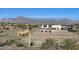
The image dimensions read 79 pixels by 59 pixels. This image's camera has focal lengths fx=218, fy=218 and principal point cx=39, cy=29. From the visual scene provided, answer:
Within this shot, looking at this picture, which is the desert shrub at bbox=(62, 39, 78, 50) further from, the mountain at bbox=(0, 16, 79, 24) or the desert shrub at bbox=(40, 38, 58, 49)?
the mountain at bbox=(0, 16, 79, 24)

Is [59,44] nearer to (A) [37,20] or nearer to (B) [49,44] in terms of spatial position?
(B) [49,44]

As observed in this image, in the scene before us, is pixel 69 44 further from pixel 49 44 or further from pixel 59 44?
pixel 49 44

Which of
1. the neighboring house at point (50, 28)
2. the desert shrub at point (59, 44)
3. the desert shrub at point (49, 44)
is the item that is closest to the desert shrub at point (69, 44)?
the desert shrub at point (59, 44)

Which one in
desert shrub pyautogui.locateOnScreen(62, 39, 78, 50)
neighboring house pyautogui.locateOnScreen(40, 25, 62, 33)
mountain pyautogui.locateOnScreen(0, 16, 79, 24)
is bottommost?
desert shrub pyautogui.locateOnScreen(62, 39, 78, 50)

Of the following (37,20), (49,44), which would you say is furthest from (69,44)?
(37,20)

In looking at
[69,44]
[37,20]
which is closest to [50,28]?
[37,20]

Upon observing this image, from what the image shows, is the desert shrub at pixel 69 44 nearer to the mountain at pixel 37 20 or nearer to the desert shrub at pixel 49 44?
the desert shrub at pixel 49 44

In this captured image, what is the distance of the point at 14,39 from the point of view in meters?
3.91

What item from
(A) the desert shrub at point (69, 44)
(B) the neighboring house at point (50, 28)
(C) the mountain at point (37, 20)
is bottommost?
(A) the desert shrub at point (69, 44)

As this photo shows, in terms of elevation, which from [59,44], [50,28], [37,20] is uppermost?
[37,20]

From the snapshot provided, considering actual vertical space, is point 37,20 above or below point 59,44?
above

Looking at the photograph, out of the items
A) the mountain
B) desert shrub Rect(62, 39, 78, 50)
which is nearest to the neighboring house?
the mountain
